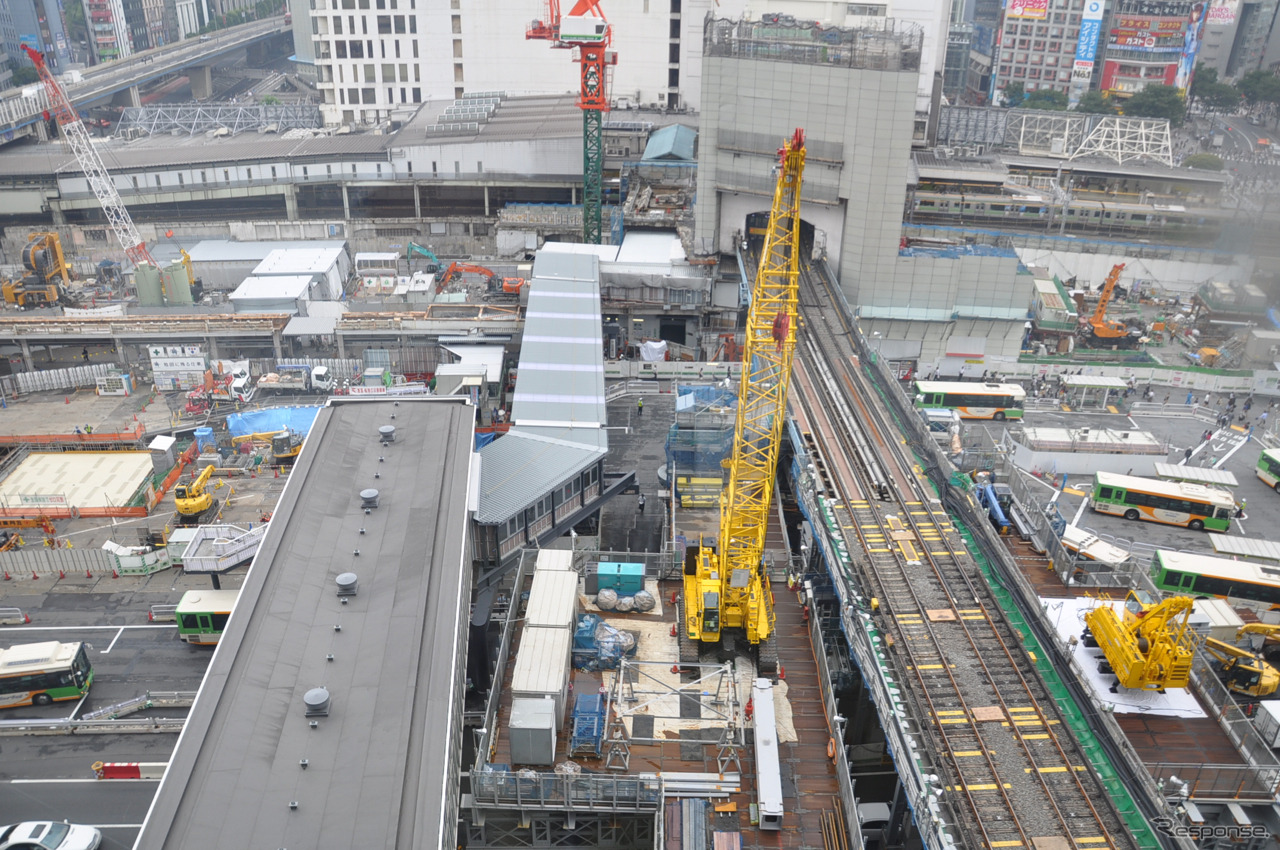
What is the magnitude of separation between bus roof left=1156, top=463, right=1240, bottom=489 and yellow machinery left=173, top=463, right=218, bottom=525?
208 ft

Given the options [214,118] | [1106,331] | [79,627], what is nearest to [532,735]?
[79,627]

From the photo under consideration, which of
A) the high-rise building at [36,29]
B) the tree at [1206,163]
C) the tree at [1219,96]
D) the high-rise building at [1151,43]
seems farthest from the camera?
the high-rise building at [36,29]

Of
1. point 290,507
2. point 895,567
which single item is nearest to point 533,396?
point 290,507

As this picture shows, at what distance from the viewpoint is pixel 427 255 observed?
10638 cm

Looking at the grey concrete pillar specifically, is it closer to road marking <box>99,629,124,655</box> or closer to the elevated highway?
the elevated highway

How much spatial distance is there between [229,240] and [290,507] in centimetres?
7583

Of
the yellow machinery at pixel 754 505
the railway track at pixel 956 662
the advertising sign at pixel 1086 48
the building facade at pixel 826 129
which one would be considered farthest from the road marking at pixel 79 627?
the advertising sign at pixel 1086 48

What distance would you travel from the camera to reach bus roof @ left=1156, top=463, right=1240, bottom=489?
6462cm

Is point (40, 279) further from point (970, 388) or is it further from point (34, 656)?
point (970, 388)

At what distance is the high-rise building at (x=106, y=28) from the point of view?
7352 inches

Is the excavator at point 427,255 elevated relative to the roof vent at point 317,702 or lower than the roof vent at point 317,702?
lower

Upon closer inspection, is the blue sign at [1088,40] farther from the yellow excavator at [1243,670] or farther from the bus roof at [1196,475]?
the yellow excavator at [1243,670]

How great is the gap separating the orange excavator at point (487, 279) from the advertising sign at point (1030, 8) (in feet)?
405

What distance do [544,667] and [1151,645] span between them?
2749 cm
